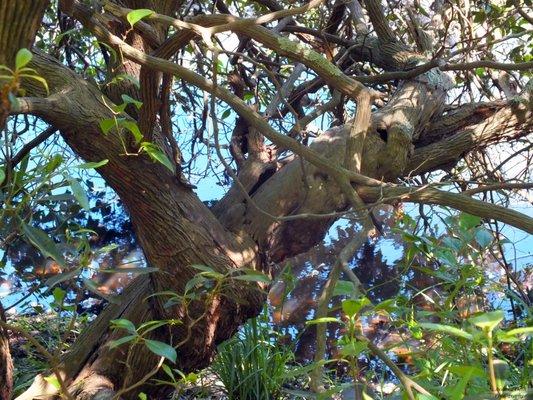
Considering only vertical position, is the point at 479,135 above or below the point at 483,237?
above

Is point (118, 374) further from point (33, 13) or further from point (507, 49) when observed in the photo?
point (507, 49)

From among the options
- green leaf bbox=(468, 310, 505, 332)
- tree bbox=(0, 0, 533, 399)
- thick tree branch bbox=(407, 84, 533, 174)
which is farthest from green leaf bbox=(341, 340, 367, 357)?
thick tree branch bbox=(407, 84, 533, 174)

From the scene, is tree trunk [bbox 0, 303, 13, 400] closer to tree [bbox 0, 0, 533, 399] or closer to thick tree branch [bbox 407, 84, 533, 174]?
tree [bbox 0, 0, 533, 399]

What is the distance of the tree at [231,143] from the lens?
156 cm

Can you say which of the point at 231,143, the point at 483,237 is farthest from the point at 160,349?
the point at 231,143

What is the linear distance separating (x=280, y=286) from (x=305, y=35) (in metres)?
1.30

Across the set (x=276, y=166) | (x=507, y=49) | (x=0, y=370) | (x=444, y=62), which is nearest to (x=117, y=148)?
(x=0, y=370)

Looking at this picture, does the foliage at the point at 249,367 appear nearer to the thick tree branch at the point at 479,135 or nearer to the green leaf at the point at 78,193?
the thick tree branch at the point at 479,135

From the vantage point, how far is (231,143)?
8.80 ft

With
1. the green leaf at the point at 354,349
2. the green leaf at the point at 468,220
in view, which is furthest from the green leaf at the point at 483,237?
the green leaf at the point at 354,349

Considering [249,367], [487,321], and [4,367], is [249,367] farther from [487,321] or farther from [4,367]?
[487,321]

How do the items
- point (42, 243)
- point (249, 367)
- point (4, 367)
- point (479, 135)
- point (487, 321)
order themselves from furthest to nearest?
point (479, 135) → point (249, 367) → point (4, 367) → point (42, 243) → point (487, 321)

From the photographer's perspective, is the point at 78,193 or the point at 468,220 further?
the point at 468,220

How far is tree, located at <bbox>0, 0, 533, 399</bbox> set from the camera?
1563mm
